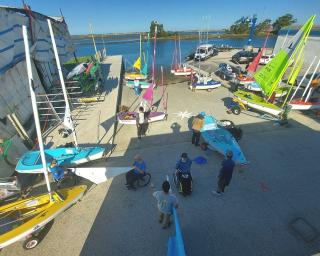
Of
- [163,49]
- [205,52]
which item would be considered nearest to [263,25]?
[163,49]

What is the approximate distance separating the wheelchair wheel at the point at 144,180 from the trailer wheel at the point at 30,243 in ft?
12.5

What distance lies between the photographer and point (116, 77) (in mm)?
23922

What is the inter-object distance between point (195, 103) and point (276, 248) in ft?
41.8

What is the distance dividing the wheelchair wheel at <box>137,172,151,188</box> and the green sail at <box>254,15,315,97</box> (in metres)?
9.41

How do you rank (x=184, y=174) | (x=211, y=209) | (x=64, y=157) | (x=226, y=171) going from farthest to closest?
(x=64, y=157) < (x=184, y=174) < (x=211, y=209) < (x=226, y=171)

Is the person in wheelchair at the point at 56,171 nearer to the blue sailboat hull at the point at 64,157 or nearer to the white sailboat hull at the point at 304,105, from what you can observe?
the blue sailboat hull at the point at 64,157

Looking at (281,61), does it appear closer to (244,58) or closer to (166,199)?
(166,199)

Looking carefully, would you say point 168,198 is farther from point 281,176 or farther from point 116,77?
point 116,77

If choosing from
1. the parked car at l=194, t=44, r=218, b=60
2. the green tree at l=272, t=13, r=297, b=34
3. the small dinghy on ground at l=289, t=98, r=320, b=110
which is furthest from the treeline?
the small dinghy on ground at l=289, t=98, r=320, b=110

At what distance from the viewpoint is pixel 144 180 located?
8234 millimetres

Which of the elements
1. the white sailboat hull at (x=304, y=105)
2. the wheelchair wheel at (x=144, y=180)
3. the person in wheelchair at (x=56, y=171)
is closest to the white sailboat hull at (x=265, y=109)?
the white sailboat hull at (x=304, y=105)

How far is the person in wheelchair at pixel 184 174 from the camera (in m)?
7.29

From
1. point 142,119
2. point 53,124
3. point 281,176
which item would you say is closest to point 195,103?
point 142,119

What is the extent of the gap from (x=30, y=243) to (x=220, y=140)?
28.2 feet
